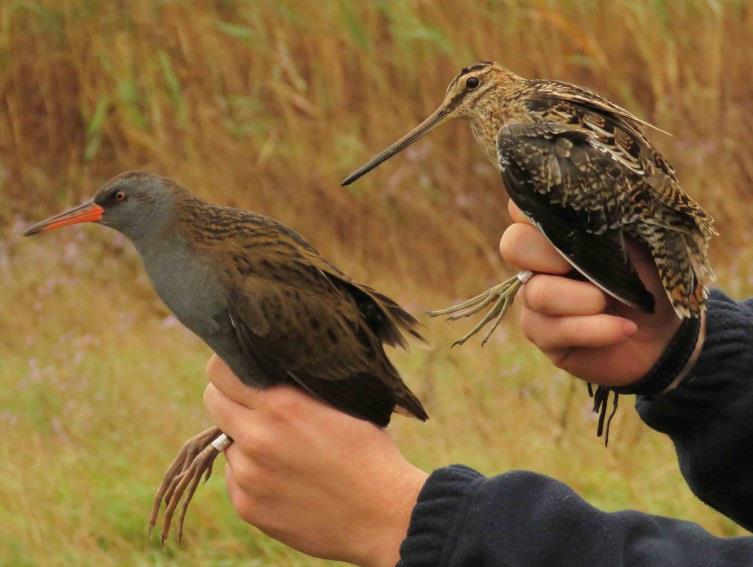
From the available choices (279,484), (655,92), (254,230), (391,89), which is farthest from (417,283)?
(279,484)

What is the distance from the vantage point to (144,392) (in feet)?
15.4

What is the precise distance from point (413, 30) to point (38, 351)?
211cm

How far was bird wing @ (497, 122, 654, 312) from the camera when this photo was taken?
237 cm

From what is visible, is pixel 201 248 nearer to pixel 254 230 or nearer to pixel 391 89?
pixel 254 230

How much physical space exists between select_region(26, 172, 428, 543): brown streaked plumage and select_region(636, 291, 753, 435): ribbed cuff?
0.44 meters

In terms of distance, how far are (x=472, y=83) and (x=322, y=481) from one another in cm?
118

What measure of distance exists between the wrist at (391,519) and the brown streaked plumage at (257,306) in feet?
0.99

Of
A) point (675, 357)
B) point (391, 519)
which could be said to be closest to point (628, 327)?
point (675, 357)

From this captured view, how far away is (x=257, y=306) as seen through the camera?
7.34ft

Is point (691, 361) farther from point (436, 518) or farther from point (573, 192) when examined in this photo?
point (436, 518)

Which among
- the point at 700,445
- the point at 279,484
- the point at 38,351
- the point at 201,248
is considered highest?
the point at 201,248

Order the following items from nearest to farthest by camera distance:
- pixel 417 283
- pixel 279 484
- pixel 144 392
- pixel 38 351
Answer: pixel 279 484, pixel 144 392, pixel 38 351, pixel 417 283

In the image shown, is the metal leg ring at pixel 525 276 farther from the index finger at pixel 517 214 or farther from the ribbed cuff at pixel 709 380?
the ribbed cuff at pixel 709 380

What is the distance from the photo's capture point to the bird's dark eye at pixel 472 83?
2.83 meters
